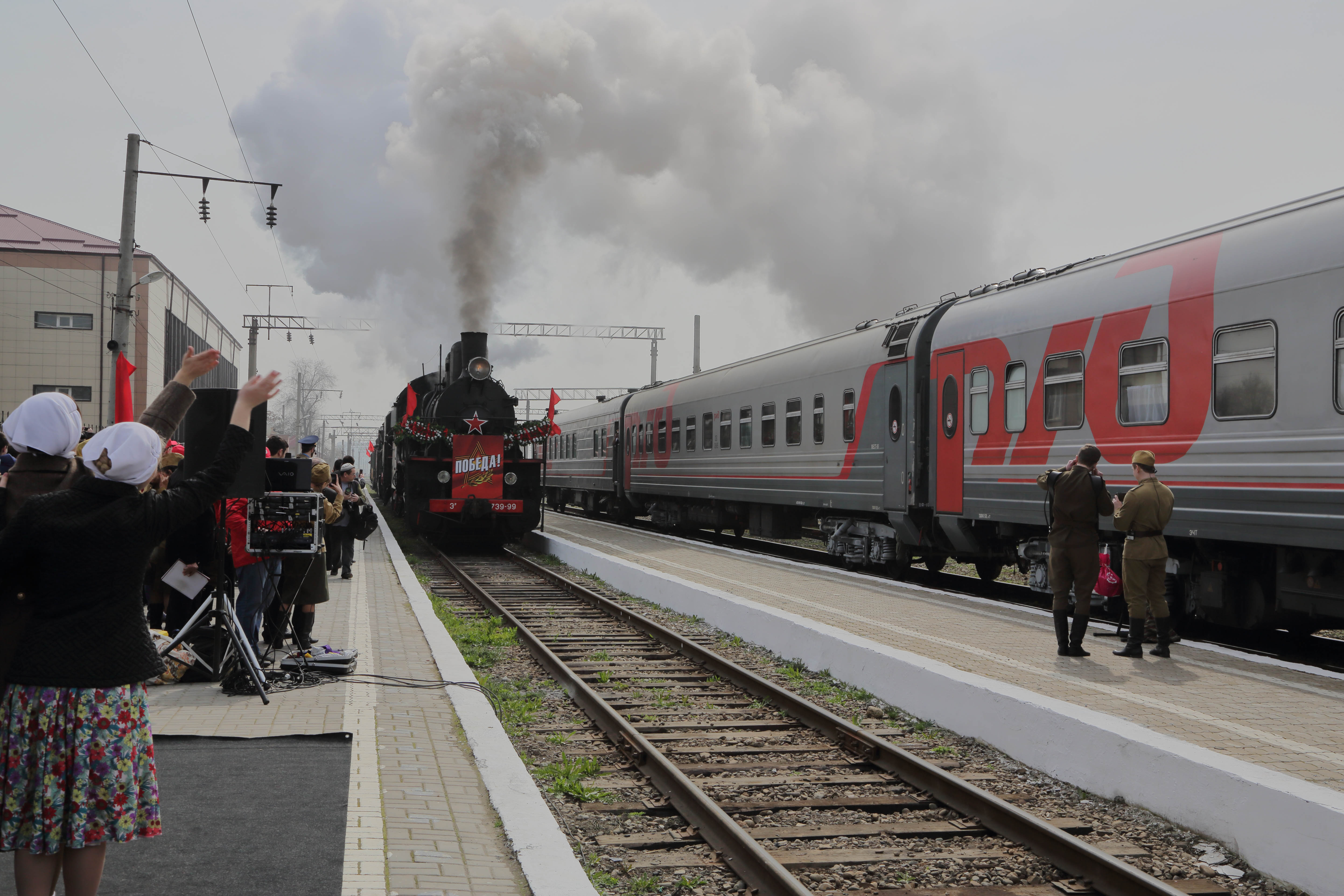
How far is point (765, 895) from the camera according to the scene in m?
4.84

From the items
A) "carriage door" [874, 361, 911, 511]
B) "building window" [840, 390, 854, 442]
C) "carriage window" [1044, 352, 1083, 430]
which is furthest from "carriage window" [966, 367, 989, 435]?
"building window" [840, 390, 854, 442]

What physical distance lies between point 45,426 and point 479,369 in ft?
62.3

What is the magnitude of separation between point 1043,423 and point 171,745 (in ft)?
30.0

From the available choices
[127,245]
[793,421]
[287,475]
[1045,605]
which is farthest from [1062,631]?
[127,245]

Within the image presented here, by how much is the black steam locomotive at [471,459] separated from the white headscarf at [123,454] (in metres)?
18.2

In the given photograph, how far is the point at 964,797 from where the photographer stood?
6027mm

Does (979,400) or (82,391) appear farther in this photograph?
(82,391)

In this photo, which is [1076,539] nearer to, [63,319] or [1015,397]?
[1015,397]

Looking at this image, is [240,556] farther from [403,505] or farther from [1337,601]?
[403,505]

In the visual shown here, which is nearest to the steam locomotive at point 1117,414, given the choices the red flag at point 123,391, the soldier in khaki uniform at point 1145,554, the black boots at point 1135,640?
the soldier in khaki uniform at point 1145,554

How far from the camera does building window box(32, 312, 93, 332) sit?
5116 cm

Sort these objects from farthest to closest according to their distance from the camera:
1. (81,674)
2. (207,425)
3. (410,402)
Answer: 1. (410,402)
2. (207,425)
3. (81,674)

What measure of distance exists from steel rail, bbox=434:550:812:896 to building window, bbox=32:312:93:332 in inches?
1932

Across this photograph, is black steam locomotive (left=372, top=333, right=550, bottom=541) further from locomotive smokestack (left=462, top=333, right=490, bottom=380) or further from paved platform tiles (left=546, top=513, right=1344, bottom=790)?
paved platform tiles (left=546, top=513, right=1344, bottom=790)
